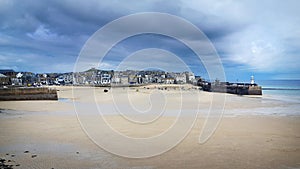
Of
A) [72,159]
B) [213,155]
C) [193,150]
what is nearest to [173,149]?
[193,150]

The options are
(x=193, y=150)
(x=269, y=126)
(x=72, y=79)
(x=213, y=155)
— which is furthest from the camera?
(x=72, y=79)

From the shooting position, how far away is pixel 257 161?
20.0 feet

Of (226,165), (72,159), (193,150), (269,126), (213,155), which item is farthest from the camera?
(269,126)

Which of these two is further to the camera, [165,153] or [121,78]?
[121,78]

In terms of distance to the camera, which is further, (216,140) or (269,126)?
(269,126)

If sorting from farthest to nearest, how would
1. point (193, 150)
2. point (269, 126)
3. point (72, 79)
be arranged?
point (72, 79) < point (269, 126) < point (193, 150)

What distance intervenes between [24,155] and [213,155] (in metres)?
5.09

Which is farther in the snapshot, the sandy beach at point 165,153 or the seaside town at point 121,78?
the seaside town at point 121,78

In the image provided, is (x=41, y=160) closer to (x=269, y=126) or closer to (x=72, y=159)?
(x=72, y=159)

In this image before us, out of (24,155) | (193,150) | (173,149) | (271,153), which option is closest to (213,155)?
(193,150)

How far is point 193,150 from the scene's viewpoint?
23.4ft

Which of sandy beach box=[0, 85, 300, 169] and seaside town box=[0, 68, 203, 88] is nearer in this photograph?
sandy beach box=[0, 85, 300, 169]

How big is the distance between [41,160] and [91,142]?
217 centimetres

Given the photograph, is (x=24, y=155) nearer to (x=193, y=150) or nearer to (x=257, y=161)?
(x=193, y=150)
